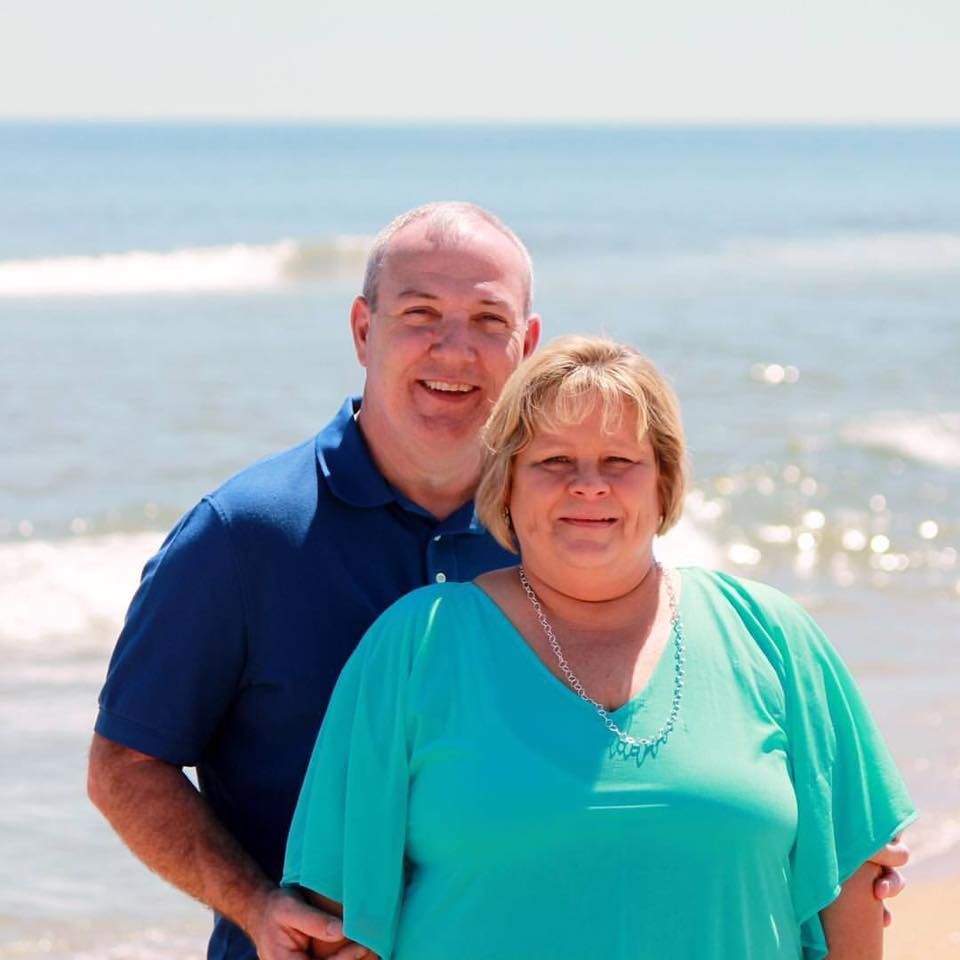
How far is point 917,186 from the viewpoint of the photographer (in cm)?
6562

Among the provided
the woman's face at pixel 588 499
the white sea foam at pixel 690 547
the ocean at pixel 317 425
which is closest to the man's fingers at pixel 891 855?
the woman's face at pixel 588 499

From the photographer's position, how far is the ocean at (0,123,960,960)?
650cm

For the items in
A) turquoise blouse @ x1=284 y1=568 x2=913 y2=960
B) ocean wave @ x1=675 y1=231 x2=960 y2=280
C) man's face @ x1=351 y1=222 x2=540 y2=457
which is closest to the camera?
A: turquoise blouse @ x1=284 y1=568 x2=913 y2=960

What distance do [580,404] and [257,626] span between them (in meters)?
0.74

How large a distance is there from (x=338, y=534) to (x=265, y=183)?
183ft

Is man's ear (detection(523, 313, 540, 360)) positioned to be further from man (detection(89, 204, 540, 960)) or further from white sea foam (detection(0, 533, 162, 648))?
white sea foam (detection(0, 533, 162, 648))

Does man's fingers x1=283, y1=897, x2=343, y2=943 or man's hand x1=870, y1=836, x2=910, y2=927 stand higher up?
man's hand x1=870, y1=836, x2=910, y2=927

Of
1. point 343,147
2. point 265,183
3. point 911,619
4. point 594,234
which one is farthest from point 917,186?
point 911,619

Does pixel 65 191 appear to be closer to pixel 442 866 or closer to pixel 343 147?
pixel 442 866

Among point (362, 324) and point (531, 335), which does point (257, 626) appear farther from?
point (531, 335)

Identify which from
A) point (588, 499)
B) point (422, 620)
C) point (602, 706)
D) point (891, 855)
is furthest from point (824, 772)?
point (422, 620)

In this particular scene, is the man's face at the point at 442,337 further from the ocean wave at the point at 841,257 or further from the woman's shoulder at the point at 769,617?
the ocean wave at the point at 841,257

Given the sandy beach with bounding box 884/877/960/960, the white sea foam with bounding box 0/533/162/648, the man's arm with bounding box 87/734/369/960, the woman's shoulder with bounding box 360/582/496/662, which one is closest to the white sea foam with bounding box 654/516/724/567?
the white sea foam with bounding box 0/533/162/648

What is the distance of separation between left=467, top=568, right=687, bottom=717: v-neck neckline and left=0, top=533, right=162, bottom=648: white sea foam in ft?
19.5
